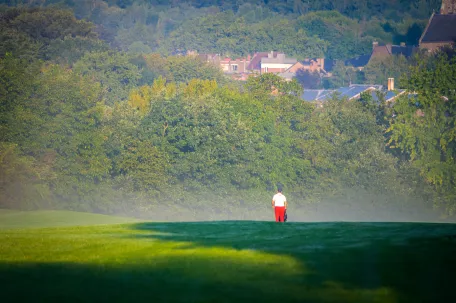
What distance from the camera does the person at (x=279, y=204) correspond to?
28.1m

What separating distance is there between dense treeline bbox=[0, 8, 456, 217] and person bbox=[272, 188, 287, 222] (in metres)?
47.6

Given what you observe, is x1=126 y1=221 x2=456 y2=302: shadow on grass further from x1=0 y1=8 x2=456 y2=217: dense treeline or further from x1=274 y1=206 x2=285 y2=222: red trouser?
x1=0 y1=8 x2=456 y2=217: dense treeline

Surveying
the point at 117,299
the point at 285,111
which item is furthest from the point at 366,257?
the point at 285,111

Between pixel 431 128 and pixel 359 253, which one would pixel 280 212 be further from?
pixel 431 128

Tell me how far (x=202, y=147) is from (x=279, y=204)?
5164 centimetres

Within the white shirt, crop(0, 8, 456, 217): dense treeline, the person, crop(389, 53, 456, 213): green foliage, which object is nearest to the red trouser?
the person

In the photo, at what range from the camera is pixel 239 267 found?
1783cm

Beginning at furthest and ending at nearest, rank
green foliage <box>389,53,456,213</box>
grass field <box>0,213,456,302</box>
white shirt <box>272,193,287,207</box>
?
1. green foliage <box>389,53,456,213</box>
2. white shirt <box>272,193,287,207</box>
3. grass field <box>0,213,456,302</box>

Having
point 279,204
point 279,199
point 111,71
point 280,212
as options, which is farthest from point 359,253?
point 111,71

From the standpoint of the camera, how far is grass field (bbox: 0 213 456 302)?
606 inches

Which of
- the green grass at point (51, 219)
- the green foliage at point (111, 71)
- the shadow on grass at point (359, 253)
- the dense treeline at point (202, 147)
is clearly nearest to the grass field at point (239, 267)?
the shadow on grass at point (359, 253)

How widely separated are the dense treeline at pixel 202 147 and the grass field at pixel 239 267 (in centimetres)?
5294

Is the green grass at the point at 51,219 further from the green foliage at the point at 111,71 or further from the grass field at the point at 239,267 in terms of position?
the green foliage at the point at 111,71

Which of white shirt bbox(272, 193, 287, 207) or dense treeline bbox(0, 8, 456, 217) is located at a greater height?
dense treeline bbox(0, 8, 456, 217)
